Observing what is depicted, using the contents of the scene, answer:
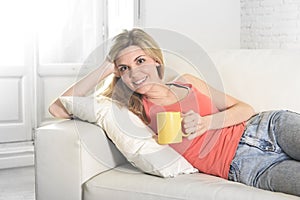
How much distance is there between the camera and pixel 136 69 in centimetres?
197

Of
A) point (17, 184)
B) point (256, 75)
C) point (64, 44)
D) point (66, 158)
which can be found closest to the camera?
point (66, 158)

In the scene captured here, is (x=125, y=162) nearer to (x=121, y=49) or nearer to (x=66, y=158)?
(x=66, y=158)

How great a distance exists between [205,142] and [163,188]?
1.05 ft

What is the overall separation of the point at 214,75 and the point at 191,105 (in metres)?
0.31

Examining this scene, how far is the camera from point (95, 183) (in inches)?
71.7

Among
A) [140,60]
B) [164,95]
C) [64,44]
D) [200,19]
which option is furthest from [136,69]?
[200,19]

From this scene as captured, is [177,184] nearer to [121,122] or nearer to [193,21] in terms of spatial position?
[121,122]

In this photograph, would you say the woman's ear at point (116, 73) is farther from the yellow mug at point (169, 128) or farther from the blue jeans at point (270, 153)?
the blue jeans at point (270, 153)

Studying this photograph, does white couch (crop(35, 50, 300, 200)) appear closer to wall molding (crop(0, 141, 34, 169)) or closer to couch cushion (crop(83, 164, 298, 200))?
couch cushion (crop(83, 164, 298, 200))

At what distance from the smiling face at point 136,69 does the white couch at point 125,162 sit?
0.25 m

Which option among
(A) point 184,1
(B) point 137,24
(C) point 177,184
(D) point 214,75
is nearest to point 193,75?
(D) point 214,75

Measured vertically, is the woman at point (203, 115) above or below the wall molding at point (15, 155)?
above

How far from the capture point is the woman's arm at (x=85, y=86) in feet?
6.63

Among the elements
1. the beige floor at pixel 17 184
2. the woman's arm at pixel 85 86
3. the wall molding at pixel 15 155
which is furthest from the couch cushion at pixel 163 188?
the wall molding at pixel 15 155
